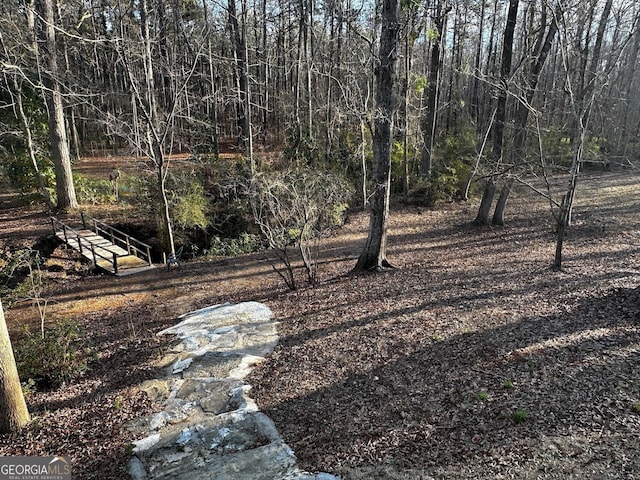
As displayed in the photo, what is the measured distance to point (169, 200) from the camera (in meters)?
15.1

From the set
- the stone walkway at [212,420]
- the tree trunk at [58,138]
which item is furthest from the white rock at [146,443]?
the tree trunk at [58,138]

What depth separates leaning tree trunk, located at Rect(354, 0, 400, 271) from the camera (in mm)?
9195

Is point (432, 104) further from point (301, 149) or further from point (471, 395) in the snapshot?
point (471, 395)

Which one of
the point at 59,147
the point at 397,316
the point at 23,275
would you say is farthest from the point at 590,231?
the point at 59,147

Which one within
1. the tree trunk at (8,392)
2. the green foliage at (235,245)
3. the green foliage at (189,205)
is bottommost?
the green foliage at (235,245)

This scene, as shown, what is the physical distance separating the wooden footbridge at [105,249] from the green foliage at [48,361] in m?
5.83

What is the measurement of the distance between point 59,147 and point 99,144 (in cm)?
1693

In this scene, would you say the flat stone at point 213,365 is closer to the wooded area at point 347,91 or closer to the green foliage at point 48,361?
the green foliage at point 48,361

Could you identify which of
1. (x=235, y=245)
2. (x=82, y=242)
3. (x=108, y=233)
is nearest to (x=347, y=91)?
(x=235, y=245)

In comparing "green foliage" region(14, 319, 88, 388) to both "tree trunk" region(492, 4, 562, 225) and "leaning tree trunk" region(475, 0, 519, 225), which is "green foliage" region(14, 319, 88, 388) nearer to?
"leaning tree trunk" region(475, 0, 519, 225)

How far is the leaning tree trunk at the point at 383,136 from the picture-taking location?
30.2 feet

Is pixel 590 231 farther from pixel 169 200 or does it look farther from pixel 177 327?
pixel 169 200

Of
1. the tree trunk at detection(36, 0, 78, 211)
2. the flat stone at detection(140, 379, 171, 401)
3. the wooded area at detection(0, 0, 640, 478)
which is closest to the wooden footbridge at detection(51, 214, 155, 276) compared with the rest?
the wooded area at detection(0, 0, 640, 478)

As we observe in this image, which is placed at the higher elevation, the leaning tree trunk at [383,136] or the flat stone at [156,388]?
the leaning tree trunk at [383,136]
